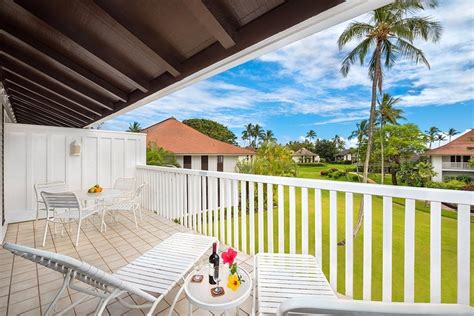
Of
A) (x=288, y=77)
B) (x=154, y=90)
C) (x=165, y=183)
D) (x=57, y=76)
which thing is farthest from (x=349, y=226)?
(x=288, y=77)

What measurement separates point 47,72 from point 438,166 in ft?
106

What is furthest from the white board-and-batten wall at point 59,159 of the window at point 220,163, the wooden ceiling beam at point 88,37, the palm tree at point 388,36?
the window at point 220,163

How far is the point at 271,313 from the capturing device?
A: 4.66ft

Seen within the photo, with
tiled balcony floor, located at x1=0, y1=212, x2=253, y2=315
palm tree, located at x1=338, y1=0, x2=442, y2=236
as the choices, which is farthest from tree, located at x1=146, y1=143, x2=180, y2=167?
palm tree, located at x1=338, y1=0, x2=442, y2=236

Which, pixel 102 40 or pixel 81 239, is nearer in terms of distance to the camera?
pixel 102 40

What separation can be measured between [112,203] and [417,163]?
93.7 ft

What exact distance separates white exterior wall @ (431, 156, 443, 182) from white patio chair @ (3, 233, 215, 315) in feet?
96.1

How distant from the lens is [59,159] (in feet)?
17.1

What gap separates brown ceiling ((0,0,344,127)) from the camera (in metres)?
1.85

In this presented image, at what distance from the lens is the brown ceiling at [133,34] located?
6.06 ft

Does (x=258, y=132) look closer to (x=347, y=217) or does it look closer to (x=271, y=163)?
(x=271, y=163)

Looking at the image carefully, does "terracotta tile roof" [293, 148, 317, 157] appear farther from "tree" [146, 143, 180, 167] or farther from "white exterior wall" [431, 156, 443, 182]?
"tree" [146, 143, 180, 167]

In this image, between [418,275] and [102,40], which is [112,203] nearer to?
[102,40]

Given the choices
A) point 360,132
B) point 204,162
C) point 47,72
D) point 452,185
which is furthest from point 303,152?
point 47,72
